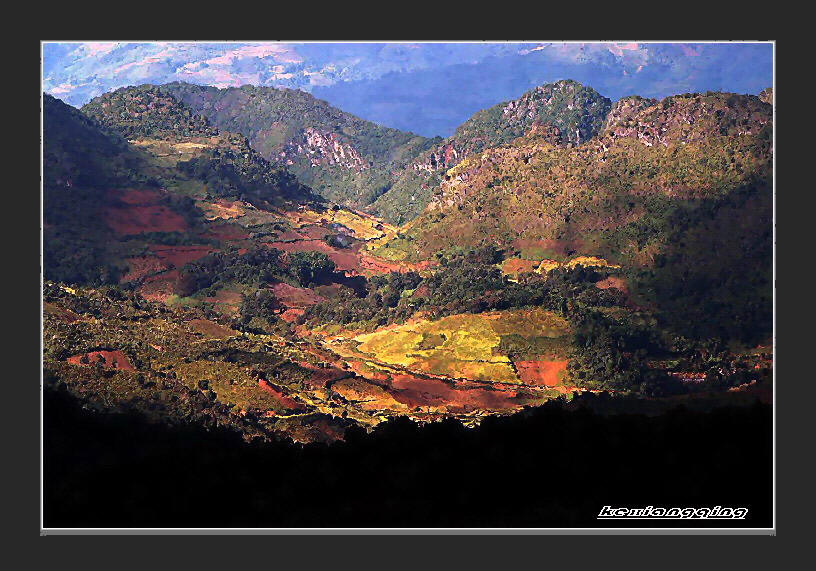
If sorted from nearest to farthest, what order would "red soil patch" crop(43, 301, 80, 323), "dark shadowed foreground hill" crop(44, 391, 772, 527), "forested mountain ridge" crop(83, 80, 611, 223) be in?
"dark shadowed foreground hill" crop(44, 391, 772, 527) → "red soil patch" crop(43, 301, 80, 323) → "forested mountain ridge" crop(83, 80, 611, 223)

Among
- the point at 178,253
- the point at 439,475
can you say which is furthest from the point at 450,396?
the point at 178,253

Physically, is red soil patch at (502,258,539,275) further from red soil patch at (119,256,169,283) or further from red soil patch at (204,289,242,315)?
red soil patch at (119,256,169,283)

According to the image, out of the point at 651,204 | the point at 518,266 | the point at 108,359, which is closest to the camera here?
the point at 108,359

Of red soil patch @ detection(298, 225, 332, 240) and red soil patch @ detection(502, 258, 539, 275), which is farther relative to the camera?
red soil patch @ detection(298, 225, 332, 240)

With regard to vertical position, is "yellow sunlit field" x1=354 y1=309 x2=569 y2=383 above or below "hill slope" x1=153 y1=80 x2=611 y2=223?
below

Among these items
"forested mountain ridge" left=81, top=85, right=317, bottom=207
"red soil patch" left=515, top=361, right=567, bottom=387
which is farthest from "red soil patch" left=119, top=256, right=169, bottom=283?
"forested mountain ridge" left=81, top=85, right=317, bottom=207

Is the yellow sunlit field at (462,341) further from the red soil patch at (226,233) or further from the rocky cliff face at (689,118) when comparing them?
the rocky cliff face at (689,118)

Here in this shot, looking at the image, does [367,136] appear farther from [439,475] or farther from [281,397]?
[439,475]

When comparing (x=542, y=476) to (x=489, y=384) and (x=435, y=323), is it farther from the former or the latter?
(x=435, y=323)
